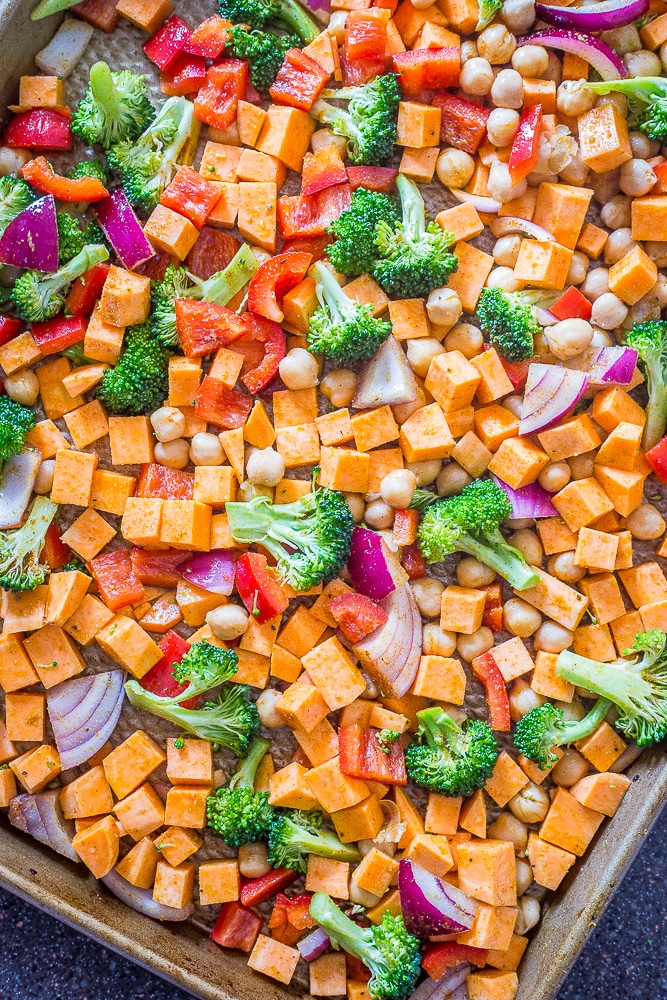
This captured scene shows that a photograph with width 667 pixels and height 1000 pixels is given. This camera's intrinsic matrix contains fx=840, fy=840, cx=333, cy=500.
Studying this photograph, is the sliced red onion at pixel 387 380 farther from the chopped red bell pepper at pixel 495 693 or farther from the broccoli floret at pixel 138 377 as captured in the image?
the chopped red bell pepper at pixel 495 693

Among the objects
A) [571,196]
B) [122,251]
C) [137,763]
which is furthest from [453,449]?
[137,763]

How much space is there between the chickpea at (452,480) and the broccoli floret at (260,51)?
5.28 ft

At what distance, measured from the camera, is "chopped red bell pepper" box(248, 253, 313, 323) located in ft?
10.2

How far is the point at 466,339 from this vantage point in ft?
10.4

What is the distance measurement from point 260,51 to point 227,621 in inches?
82.8

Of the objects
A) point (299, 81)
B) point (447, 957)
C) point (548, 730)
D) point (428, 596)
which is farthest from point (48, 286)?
point (447, 957)

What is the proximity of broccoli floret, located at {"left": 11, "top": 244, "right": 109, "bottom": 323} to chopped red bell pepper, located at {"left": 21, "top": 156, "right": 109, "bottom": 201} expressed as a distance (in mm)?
187

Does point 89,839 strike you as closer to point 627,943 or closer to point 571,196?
point 627,943

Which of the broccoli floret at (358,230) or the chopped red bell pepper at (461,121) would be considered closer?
the broccoli floret at (358,230)

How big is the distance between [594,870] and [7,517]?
2.48 metres

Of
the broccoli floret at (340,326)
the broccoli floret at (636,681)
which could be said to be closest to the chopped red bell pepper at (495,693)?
the broccoli floret at (636,681)

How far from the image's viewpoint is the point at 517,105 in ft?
10.2

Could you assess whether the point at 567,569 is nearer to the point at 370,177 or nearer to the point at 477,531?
the point at 477,531

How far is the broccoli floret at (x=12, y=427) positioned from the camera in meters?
3.01
